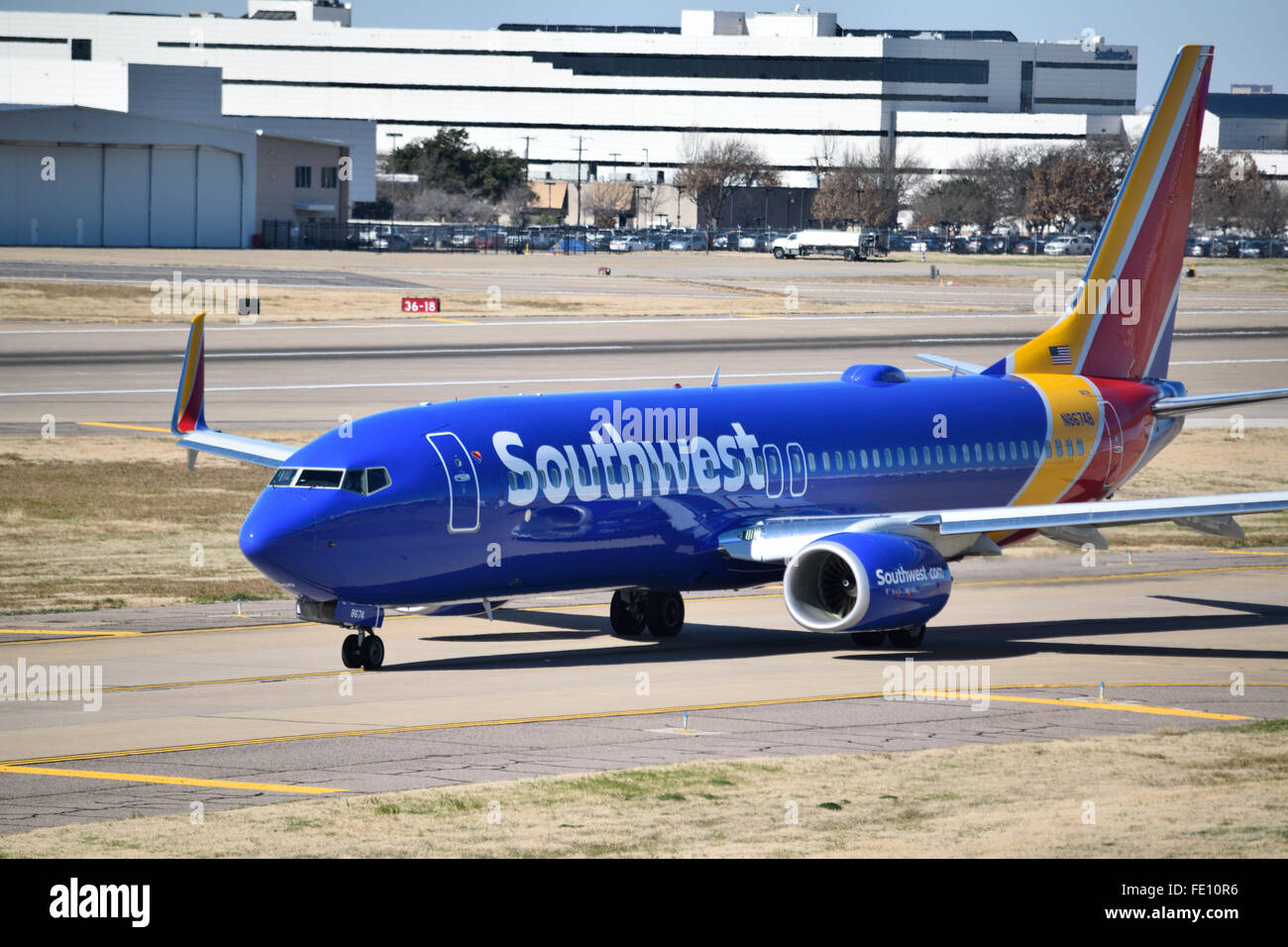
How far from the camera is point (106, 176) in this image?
153m

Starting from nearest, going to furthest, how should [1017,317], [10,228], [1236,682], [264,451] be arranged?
[1236,682] < [264,451] < [1017,317] < [10,228]

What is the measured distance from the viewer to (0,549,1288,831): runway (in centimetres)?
2389

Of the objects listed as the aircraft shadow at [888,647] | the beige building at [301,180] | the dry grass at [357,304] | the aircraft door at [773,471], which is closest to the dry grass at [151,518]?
the aircraft shadow at [888,647]

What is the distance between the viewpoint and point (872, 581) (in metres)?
31.4

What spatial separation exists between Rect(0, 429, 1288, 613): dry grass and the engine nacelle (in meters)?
13.6

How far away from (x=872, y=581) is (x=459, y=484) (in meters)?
7.34

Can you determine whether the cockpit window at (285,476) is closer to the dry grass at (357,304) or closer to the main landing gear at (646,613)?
the main landing gear at (646,613)

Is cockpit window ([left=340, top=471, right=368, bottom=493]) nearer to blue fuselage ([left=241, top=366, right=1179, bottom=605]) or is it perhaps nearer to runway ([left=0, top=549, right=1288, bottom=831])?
blue fuselage ([left=241, top=366, right=1179, bottom=605])

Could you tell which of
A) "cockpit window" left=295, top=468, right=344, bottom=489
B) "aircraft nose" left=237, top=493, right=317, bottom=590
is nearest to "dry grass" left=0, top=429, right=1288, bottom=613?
"aircraft nose" left=237, top=493, right=317, bottom=590

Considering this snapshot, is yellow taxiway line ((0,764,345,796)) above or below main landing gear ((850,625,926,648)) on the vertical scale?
below

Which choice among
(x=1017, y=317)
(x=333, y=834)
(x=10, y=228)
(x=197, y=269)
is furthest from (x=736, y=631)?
(x=10, y=228)

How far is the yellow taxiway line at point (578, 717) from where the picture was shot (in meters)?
24.7

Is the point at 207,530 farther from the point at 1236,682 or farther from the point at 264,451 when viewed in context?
the point at 1236,682
